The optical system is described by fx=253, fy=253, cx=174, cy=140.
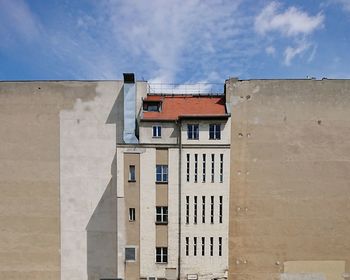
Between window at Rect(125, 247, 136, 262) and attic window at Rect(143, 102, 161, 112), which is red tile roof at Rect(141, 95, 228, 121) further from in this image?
window at Rect(125, 247, 136, 262)

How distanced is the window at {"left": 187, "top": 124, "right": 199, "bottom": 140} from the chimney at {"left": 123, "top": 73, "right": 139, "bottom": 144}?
13.6 feet

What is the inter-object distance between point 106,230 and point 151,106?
10489 millimetres

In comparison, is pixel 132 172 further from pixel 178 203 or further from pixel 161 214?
pixel 178 203

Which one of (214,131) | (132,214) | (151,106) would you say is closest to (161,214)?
(132,214)

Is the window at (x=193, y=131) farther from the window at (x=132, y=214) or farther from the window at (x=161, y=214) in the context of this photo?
the window at (x=132, y=214)

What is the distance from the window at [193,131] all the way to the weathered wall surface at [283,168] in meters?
3.48

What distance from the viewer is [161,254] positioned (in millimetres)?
18219

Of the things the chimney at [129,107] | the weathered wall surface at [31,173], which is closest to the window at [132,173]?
the chimney at [129,107]

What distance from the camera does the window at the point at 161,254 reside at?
18.2 metres

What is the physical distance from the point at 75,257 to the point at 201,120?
14.9m

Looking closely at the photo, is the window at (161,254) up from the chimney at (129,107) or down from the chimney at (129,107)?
down

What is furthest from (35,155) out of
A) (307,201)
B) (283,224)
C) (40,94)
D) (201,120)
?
(307,201)

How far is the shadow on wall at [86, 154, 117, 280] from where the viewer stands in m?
20.1

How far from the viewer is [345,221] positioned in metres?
20.0
